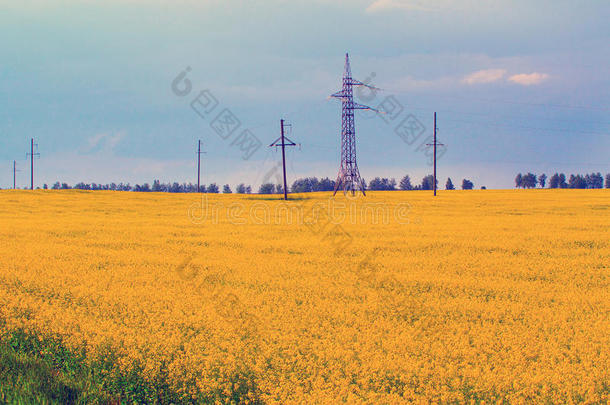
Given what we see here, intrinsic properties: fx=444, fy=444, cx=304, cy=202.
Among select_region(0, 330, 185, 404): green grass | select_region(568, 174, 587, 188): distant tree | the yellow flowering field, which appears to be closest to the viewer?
the yellow flowering field

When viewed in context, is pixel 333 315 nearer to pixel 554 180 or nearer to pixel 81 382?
pixel 81 382

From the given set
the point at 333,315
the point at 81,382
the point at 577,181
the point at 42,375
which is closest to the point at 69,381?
the point at 81,382

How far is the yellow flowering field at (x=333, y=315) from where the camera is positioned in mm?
5152

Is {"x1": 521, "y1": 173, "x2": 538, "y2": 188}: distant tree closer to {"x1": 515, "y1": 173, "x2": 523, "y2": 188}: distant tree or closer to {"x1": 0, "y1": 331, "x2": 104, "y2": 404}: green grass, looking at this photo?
{"x1": 515, "y1": 173, "x2": 523, "y2": 188}: distant tree

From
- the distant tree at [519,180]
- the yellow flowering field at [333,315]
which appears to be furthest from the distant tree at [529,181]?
the yellow flowering field at [333,315]

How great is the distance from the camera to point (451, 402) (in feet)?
15.8

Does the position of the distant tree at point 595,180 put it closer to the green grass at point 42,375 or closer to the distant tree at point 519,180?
the distant tree at point 519,180

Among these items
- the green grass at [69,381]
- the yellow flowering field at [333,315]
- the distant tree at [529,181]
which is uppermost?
the distant tree at [529,181]

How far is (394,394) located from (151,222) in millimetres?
20445

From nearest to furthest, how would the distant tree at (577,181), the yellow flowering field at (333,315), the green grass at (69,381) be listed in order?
the yellow flowering field at (333,315) → the green grass at (69,381) → the distant tree at (577,181)

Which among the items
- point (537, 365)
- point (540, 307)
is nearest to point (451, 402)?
point (537, 365)

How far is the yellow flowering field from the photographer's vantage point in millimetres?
5152

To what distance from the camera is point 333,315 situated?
283 inches

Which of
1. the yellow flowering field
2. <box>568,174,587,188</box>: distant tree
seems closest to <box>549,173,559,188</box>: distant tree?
<box>568,174,587,188</box>: distant tree
